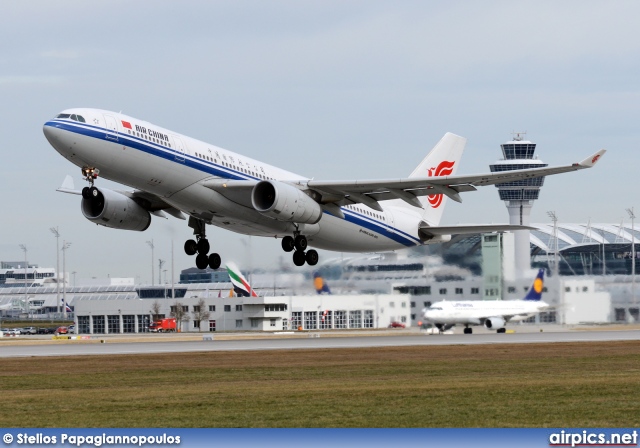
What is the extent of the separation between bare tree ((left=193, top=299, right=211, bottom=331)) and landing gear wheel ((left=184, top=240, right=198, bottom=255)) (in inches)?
2757

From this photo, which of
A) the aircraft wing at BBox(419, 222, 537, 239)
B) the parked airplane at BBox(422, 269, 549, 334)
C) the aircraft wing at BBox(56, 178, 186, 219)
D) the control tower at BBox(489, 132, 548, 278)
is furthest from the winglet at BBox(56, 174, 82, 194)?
the control tower at BBox(489, 132, 548, 278)

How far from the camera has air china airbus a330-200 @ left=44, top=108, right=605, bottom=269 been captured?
1571 inches

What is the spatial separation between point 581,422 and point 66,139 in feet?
76.1

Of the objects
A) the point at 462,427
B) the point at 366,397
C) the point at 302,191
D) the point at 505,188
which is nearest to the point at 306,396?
the point at 366,397

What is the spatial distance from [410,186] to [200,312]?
79171mm

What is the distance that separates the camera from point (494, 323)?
241 ft

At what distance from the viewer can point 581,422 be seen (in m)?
22.4

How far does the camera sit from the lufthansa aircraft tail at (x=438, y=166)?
57406mm

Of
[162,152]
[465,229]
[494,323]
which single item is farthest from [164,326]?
[162,152]

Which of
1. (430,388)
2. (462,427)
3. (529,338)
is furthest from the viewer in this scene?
(529,338)

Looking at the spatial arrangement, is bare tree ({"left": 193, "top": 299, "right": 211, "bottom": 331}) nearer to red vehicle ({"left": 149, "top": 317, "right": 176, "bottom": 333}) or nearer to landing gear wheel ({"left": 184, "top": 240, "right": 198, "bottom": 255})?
red vehicle ({"left": 149, "top": 317, "right": 176, "bottom": 333})

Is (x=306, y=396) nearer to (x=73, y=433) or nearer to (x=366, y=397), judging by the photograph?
(x=366, y=397)

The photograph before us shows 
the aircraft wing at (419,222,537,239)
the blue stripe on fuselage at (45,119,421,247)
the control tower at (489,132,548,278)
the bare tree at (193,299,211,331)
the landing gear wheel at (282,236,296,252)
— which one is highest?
the control tower at (489,132,548,278)

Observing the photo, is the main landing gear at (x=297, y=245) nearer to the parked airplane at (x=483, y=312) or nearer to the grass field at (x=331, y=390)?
the grass field at (x=331, y=390)
